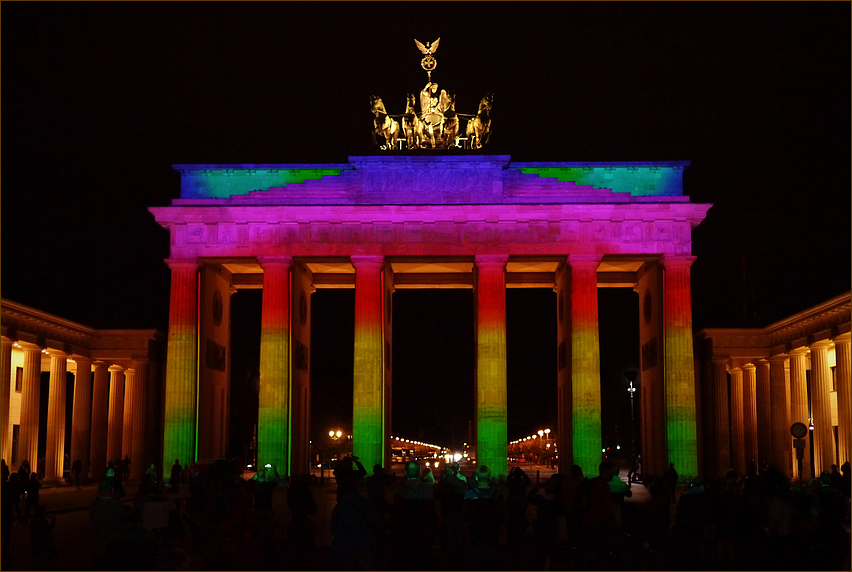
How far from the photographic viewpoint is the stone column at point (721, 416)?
61.4 m

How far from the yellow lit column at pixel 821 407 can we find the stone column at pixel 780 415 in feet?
10.4

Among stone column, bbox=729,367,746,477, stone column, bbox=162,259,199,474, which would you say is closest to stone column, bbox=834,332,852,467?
stone column, bbox=729,367,746,477

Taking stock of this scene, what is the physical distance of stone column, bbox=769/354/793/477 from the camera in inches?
2319

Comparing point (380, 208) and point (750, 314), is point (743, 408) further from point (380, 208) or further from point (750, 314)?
point (380, 208)

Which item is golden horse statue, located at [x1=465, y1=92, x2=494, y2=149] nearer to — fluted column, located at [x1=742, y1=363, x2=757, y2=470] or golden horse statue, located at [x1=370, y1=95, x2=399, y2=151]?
golden horse statue, located at [x1=370, y1=95, x2=399, y2=151]

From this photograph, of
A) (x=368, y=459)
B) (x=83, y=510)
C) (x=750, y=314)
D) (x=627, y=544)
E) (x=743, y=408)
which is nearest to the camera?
(x=627, y=544)

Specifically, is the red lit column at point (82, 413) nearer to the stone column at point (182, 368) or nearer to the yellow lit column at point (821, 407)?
the stone column at point (182, 368)

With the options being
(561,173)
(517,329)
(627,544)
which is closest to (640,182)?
(561,173)

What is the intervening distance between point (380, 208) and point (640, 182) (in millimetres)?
13422

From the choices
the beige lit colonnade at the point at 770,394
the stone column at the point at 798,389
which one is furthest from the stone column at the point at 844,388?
the stone column at the point at 798,389

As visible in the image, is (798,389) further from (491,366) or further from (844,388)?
(491,366)

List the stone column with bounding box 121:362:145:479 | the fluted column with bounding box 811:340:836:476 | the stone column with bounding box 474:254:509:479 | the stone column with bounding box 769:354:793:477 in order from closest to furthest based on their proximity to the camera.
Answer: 1. the stone column with bounding box 474:254:509:479
2. the fluted column with bounding box 811:340:836:476
3. the stone column with bounding box 769:354:793:477
4. the stone column with bounding box 121:362:145:479

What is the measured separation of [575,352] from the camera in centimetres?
5309

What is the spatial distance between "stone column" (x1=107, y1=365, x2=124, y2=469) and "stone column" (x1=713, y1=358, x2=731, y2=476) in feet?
117
